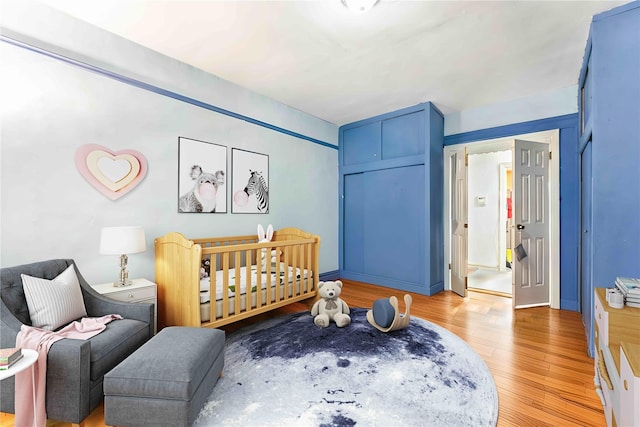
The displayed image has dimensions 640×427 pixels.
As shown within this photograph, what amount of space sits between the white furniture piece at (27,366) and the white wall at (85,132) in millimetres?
998

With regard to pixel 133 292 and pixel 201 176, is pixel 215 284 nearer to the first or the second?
pixel 133 292

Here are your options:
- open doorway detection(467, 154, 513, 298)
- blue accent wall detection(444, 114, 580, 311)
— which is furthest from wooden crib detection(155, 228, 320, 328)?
open doorway detection(467, 154, 513, 298)

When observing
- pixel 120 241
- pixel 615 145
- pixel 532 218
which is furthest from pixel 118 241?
pixel 532 218

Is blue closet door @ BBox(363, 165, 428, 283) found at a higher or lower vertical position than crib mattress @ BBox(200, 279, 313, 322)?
higher

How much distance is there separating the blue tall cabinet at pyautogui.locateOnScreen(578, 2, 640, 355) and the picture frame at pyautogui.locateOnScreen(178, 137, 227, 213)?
3.12 meters

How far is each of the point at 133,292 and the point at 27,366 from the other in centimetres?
91

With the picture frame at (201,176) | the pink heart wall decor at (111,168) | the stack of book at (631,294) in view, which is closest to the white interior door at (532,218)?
the stack of book at (631,294)

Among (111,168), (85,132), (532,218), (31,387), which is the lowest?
(31,387)

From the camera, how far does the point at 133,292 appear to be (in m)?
2.02

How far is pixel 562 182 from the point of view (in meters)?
3.15

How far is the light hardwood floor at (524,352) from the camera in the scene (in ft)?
4.77

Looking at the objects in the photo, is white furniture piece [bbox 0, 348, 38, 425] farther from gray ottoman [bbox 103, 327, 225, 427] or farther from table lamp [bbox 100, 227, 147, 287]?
table lamp [bbox 100, 227, 147, 287]

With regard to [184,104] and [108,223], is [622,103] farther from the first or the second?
[108,223]

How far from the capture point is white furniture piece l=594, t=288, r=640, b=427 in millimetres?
890
